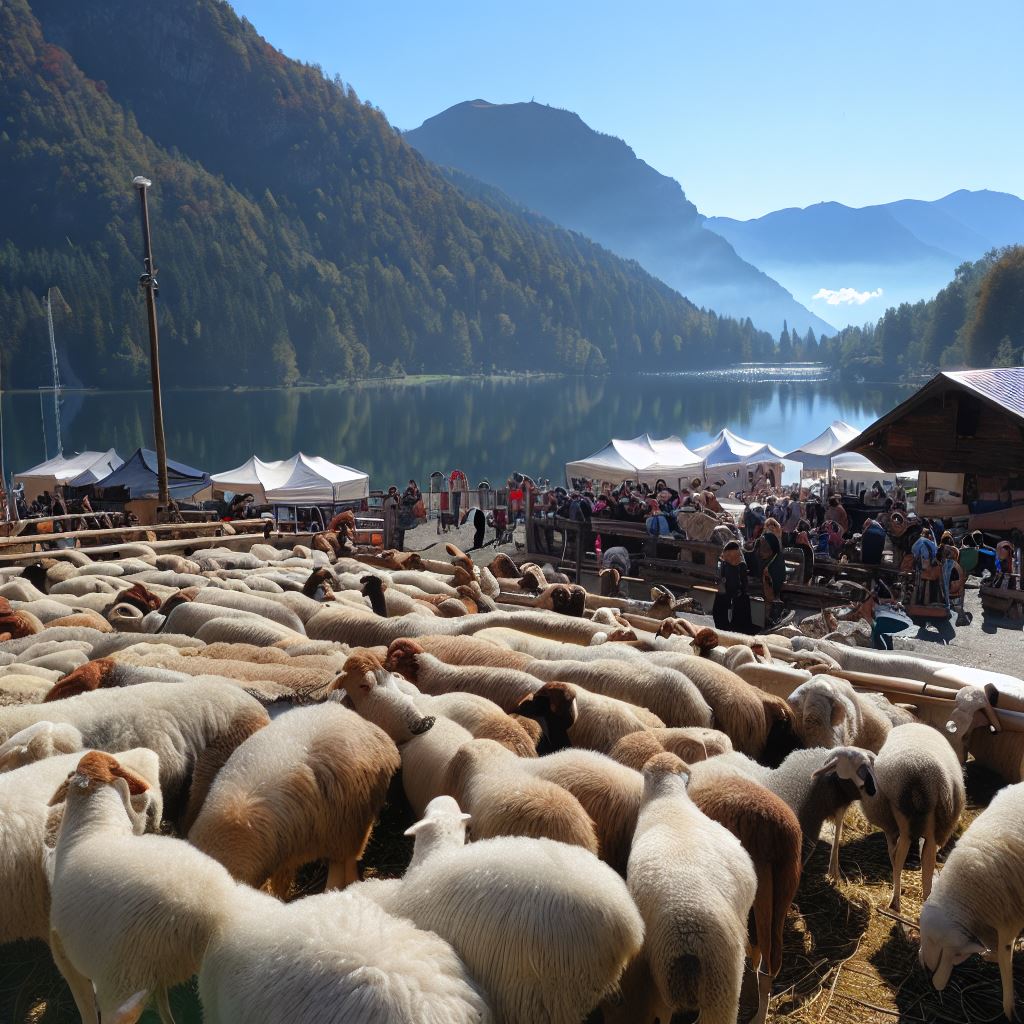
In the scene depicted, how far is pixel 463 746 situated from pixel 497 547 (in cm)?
1823

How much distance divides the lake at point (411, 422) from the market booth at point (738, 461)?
130 feet

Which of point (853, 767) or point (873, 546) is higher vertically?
point (853, 767)

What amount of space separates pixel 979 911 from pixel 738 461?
99.5 ft

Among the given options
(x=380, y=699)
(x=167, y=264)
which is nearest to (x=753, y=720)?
(x=380, y=699)

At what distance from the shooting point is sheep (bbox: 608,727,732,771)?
510cm

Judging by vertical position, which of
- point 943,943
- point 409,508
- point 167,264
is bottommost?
point 409,508

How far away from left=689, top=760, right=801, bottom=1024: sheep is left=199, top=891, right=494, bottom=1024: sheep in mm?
1567

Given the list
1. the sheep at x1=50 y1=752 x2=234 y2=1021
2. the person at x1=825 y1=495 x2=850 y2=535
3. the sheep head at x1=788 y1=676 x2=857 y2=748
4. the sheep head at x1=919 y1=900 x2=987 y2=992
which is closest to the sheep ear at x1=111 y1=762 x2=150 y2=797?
the sheep at x1=50 y1=752 x2=234 y2=1021

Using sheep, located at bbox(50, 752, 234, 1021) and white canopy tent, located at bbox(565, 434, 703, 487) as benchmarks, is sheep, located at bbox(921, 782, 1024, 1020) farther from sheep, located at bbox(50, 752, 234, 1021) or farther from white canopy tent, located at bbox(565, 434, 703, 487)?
white canopy tent, located at bbox(565, 434, 703, 487)

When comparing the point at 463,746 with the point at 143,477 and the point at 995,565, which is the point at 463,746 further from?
the point at 143,477

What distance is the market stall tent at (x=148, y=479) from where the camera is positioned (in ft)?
86.0

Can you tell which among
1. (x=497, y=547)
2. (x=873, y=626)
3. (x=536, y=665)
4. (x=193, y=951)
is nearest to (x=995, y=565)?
(x=873, y=626)

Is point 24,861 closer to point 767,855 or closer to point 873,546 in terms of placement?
point 767,855

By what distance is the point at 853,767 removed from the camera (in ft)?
15.9
